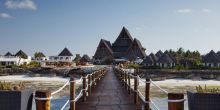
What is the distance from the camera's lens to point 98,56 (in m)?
108

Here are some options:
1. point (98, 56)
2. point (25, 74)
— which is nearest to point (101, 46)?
point (98, 56)

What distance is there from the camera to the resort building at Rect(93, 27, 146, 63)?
104 m

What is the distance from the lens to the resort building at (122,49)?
103500mm

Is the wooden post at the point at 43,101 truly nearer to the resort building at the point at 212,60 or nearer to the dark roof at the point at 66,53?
the resort building at the point at 212,60

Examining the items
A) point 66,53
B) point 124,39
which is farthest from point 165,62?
point 66,53

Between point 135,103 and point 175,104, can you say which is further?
point 135,103

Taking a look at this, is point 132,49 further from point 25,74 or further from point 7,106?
point 7,106

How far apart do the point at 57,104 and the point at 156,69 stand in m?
51.4

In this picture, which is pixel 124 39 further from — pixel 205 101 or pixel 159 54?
pixel 205 101

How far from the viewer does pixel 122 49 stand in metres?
110

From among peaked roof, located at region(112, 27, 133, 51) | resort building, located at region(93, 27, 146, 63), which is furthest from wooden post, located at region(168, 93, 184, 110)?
peaked roof, located at region(112, 27, 133, 51)

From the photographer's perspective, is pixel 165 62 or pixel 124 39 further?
pixel 124 39

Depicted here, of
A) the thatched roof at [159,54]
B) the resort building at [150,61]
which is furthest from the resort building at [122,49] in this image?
the resort building at [150,61]

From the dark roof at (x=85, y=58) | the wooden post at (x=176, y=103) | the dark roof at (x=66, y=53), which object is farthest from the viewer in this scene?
the dark roof at (x=85, y=58)
